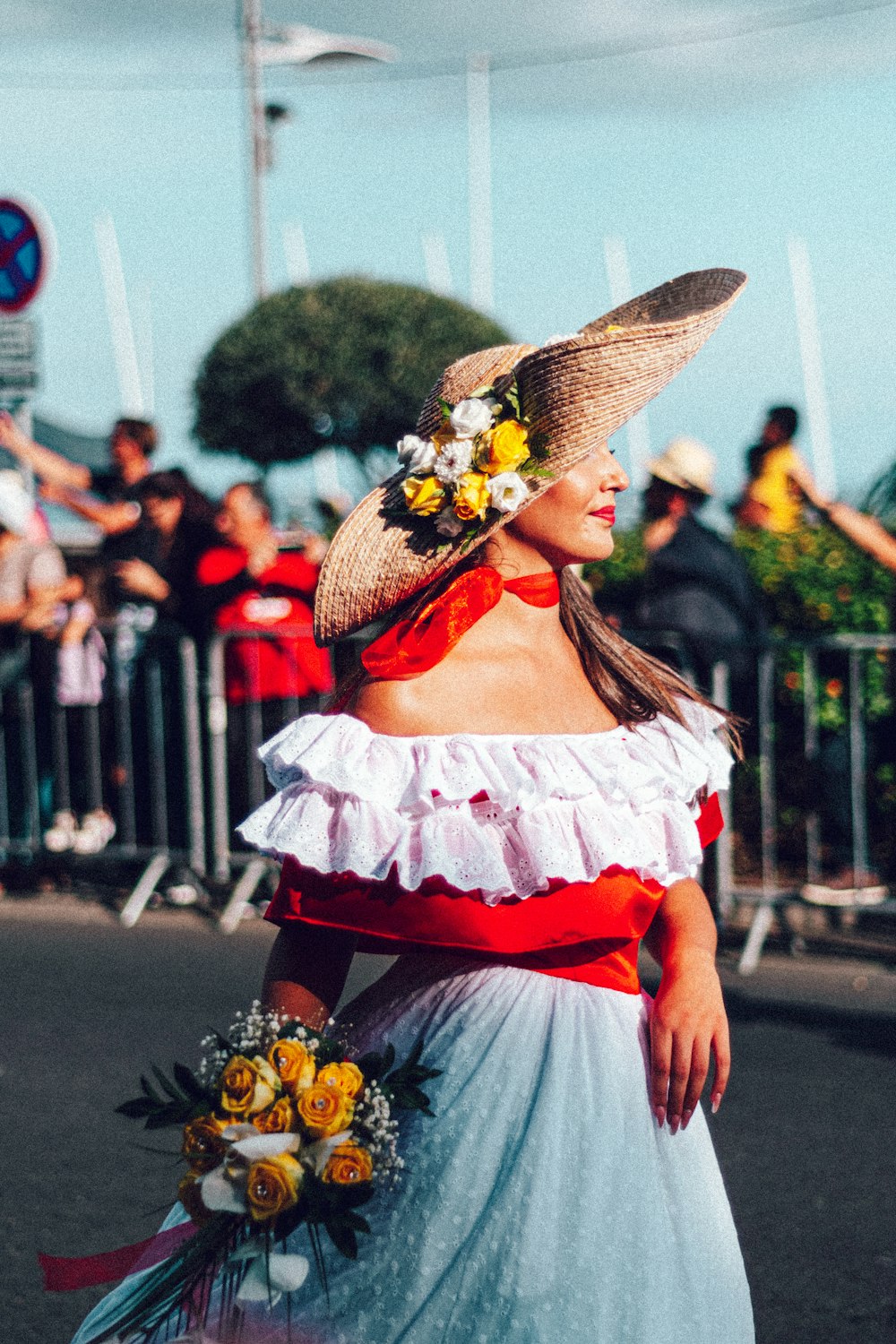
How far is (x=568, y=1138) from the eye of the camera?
7.45 ft

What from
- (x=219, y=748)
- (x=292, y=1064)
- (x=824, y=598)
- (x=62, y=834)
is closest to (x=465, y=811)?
(x=292, y=1064)

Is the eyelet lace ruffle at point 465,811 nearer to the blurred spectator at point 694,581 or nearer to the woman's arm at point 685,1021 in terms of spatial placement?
the woman's arm at point 685,1021

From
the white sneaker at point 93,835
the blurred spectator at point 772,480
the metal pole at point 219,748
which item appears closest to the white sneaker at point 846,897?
the blurred spectator at point 772,480

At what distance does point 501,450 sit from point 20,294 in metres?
7.67

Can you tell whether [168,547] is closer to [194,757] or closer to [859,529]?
[194,757]

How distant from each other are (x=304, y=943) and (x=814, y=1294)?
207 centimetres

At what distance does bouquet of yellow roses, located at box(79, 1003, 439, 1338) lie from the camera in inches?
84.7

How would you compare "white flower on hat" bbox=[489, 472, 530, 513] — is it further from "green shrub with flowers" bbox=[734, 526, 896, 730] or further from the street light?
the street light

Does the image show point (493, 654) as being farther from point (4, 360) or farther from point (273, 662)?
point (4, 360)

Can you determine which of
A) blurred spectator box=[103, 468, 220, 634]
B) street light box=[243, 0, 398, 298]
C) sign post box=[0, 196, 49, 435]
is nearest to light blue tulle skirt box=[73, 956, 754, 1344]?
blurred spectator box=[103, 468, 220, 634]

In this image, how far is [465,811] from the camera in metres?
2.31

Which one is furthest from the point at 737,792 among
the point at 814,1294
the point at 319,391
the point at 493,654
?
the point at 319,391

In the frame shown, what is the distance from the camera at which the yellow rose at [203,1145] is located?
86.9 inches

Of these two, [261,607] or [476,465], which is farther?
[261,607]
